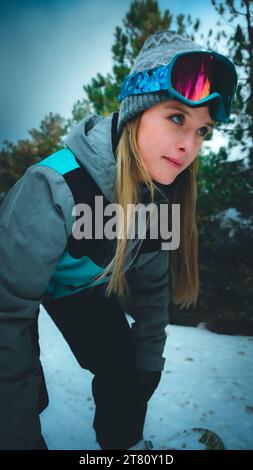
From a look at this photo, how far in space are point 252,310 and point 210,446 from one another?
112 inches

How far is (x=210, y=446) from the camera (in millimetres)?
1793

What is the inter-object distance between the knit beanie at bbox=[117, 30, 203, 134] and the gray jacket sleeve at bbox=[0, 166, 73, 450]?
51cm

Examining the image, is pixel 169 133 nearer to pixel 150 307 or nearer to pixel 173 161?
pixel 173 161

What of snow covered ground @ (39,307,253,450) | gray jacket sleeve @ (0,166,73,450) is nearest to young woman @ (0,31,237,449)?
gray jacket sleeve @ (0,166,73,450)

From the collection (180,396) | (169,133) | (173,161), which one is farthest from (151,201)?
(180,396)

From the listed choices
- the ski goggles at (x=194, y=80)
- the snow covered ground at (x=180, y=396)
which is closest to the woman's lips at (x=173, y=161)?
the ski goggles at (x=194, y=80)

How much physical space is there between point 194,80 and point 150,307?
132 cm

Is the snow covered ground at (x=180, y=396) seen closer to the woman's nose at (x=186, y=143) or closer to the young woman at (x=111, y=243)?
the young woman at (x=111, y=243)

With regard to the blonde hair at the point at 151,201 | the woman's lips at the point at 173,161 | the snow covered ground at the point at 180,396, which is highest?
the woman's lips at the point at 173,161

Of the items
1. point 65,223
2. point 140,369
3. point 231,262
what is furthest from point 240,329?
point 65,223

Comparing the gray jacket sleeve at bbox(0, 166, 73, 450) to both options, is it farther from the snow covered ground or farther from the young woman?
the snow covered ground

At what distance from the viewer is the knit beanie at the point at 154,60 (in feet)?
4.24

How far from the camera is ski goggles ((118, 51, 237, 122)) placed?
1251 millimetres

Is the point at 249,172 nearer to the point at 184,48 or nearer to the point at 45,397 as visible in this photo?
the point at 184,48
